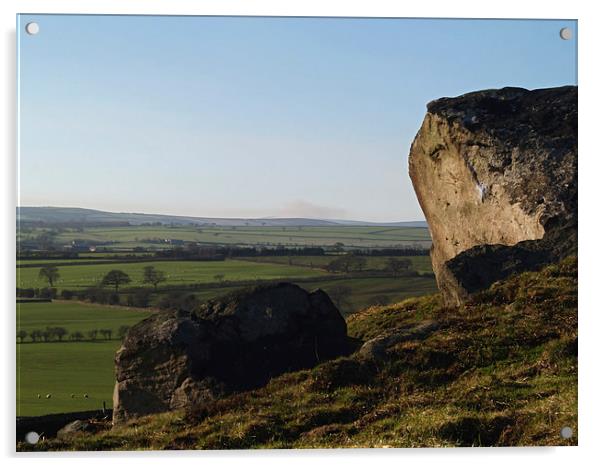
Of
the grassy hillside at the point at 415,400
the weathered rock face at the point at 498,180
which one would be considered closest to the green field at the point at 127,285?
the grassy hillside at the point at 415,400

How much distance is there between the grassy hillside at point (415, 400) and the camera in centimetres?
1625

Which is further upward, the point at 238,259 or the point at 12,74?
the point at 12,74

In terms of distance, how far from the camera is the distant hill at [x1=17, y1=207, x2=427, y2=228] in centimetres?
1741

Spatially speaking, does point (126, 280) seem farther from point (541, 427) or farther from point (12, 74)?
point (541, 427)

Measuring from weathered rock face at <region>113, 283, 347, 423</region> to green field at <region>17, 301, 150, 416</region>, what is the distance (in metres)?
0.74

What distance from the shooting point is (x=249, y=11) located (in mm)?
17719

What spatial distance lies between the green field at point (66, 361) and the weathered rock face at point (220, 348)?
2.43 ft

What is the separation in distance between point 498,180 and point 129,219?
7.68m

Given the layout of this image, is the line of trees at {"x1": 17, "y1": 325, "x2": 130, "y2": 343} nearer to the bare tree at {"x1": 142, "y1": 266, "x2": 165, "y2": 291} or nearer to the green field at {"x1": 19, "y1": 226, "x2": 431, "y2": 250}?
the bare tree at {"x1": 142, "y1": 266, "x2": 165, "y2": 291}

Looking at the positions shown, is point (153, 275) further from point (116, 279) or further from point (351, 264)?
point (351, 264)

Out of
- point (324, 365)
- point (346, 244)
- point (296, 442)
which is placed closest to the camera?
point (296, 442)

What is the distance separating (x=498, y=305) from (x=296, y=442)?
5085 mm

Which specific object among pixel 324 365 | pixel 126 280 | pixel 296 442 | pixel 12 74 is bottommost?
pixel 296 442

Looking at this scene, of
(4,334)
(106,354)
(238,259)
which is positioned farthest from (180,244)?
(4,334)
